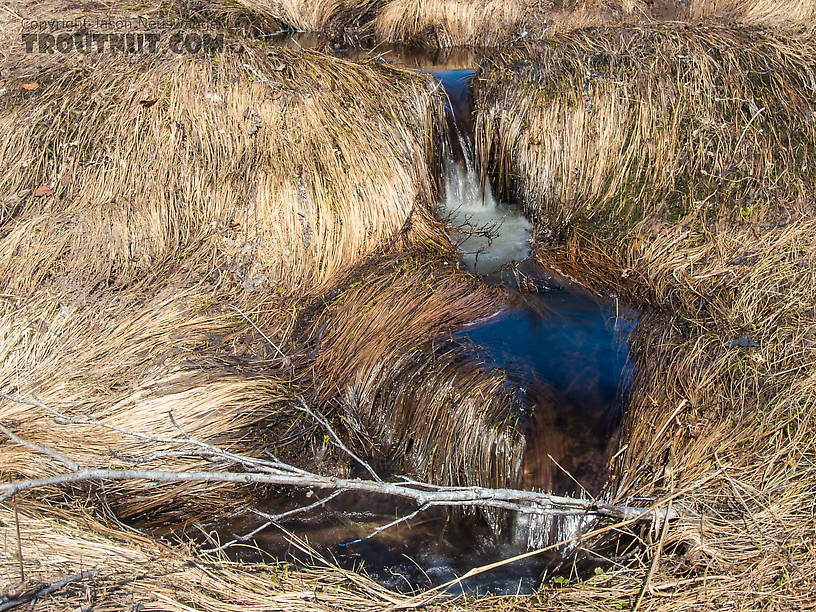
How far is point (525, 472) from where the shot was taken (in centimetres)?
434

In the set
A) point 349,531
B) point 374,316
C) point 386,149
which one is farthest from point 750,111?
point 349,531

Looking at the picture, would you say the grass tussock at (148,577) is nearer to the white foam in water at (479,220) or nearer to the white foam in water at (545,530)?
the white foam in water at (545,530)

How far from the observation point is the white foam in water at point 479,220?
6.43 meters

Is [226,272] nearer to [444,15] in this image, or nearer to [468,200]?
[468,200]

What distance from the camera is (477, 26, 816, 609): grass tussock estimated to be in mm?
3568

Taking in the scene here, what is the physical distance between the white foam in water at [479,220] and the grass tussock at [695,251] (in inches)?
8.5

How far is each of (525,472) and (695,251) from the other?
2.63m

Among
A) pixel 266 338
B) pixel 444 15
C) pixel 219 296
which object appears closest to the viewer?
pixel 266 338

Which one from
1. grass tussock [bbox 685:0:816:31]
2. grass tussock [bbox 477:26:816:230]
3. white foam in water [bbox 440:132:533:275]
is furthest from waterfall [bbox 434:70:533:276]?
grass tussock [bbox 685:0:816:31]

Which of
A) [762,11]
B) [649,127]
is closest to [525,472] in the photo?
[649,127]

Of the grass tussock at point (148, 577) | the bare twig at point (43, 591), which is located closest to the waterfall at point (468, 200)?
the grass tussock at point (148, 577)

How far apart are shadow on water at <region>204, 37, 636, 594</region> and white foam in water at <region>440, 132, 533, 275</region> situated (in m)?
0.96

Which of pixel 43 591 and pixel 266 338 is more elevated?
pixel 266 338

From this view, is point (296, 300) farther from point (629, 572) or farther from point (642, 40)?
point (642, 40)
